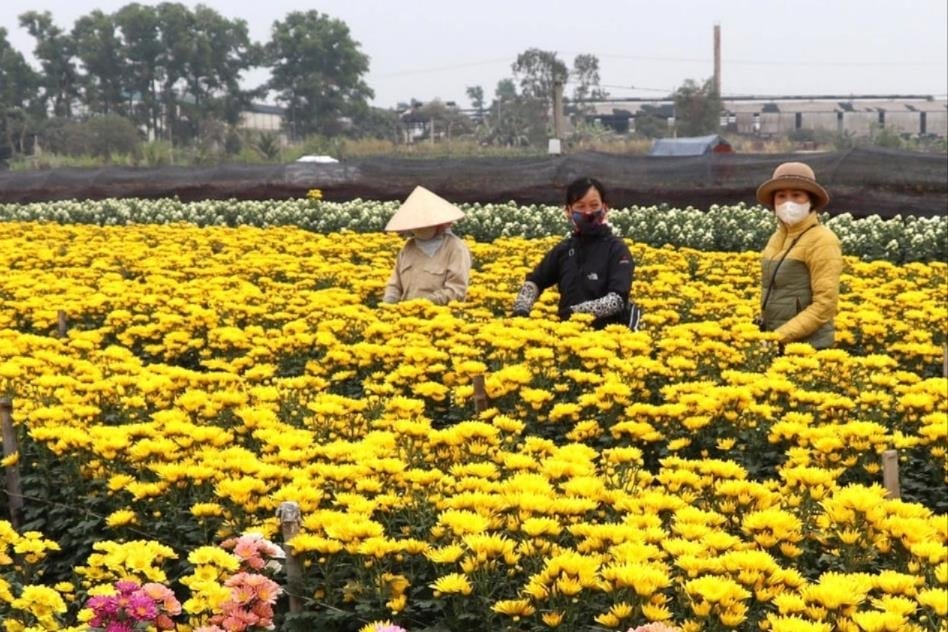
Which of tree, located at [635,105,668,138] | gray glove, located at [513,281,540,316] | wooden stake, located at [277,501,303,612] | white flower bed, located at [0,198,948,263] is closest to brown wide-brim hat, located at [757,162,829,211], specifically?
gray glove, located at [513,281,540,316]

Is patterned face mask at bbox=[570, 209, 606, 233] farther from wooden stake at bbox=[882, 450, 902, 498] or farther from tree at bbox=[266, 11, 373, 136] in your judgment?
tree at bbox=[266, 11, 373, 136]

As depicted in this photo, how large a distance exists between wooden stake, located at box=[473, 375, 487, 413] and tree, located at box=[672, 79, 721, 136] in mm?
53841

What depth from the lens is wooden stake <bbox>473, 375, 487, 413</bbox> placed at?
4.57 meters

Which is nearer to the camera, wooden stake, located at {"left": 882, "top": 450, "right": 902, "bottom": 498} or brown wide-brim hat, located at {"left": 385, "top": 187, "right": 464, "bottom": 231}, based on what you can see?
wooden stake, located at {"left": 882, "top": 450, "right": 902, "bottom": 498}

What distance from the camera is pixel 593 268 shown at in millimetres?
5988

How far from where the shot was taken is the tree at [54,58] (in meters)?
65.9

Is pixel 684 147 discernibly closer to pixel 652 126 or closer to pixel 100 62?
pixel 652 126

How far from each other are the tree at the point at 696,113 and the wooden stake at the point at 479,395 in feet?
177

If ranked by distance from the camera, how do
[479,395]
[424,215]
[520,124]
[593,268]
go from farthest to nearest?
1. [520,124]
2. [424,215]
3. [593,268]
4. [479,395]

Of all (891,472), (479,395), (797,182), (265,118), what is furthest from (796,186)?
(265,118)

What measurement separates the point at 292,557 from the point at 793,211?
10.7 ft

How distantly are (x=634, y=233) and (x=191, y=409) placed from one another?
946cm

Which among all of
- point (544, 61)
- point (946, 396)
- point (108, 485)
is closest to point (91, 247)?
point (108, 485)

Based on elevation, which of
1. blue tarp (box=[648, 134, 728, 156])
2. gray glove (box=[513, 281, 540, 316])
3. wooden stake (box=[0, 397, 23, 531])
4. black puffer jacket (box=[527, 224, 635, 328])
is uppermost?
blue tarp (box=[648, 134, 728, 156])
